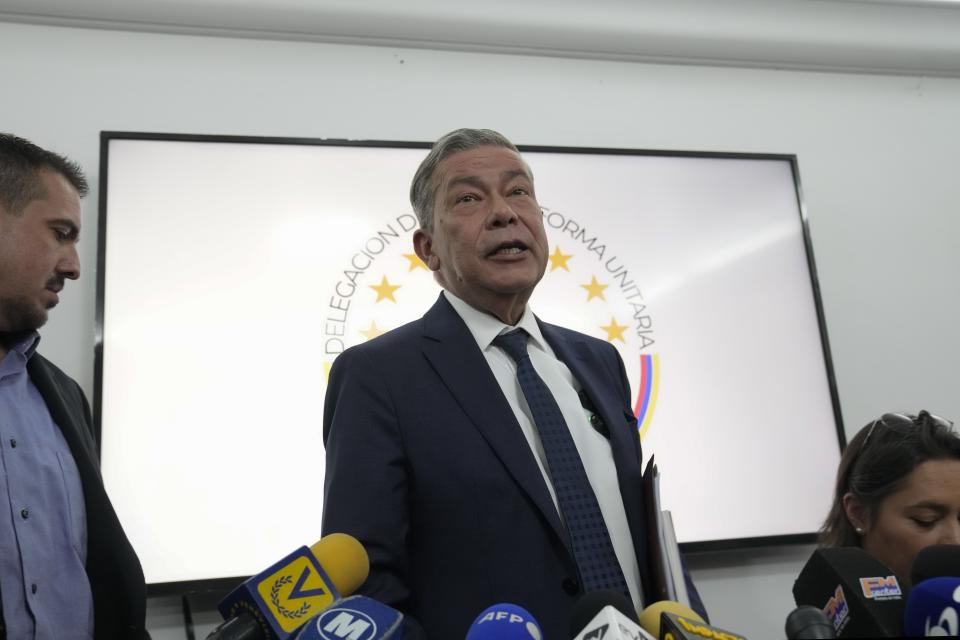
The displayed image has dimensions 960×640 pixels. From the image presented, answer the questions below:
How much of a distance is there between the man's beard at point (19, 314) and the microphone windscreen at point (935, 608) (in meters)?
1.59

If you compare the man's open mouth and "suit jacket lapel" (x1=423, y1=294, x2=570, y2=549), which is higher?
the man's open mouth

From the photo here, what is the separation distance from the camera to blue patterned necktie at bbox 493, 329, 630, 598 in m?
1.20

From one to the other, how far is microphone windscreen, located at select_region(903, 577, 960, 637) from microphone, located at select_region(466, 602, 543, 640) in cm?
39

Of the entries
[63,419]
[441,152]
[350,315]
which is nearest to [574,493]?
[441,152]

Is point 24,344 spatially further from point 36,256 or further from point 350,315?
point 350,315

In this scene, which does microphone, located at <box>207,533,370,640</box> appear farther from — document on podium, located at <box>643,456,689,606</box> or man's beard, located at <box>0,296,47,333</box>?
man's beard, located at <box>0,296,47,333</box>

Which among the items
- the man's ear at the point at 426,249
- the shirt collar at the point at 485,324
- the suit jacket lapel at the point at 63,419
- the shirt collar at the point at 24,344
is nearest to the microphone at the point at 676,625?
the shirt collar at the point at 485,324

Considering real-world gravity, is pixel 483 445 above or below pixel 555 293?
below

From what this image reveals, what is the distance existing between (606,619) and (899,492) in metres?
1.17

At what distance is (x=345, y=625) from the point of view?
0.75 metres

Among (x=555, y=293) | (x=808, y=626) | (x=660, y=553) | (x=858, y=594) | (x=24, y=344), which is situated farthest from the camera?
(x=555, y=293)

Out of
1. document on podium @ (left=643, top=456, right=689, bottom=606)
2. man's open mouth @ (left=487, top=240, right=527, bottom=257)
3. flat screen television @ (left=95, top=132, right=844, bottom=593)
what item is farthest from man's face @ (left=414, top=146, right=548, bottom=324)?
flat screen television @ (left=95, top=132, right=844, bottom=593)

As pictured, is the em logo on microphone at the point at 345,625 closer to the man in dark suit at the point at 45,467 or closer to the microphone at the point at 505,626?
the microphone at the point at 505,626

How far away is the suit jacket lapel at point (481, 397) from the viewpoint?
1219 millimetres
